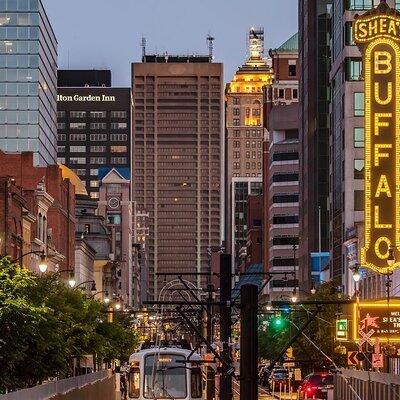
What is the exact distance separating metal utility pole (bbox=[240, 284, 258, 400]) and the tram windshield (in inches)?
1362

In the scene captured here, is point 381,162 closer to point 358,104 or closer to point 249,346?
point 358,104

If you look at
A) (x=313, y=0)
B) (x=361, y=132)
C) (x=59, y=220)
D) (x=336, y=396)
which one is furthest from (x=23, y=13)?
(x=336, y=396)

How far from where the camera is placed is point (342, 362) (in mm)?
102125

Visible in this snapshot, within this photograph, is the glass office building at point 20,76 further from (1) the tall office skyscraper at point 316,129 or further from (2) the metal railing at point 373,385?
(2) the metal railing at point 373,385

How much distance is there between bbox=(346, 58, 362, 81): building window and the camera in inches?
5635

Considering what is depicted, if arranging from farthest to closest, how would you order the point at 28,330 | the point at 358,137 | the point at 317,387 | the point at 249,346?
1. the point at 358,137
2. the point at 317,387
3. the point at 28,330
4. the point at 249,346

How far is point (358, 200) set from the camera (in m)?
143

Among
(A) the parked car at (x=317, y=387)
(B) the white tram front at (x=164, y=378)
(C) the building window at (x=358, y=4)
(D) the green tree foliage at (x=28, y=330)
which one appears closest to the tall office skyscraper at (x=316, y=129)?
(C) the building window at (x=358, y=4)

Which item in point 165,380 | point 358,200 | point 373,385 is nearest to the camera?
Result: point 373,385

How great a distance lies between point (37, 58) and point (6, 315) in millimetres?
125617

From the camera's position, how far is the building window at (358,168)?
469ft

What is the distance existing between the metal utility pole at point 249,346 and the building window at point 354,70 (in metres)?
120

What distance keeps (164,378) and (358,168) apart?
85902mm

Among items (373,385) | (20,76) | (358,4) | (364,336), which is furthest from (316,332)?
(20,76)
